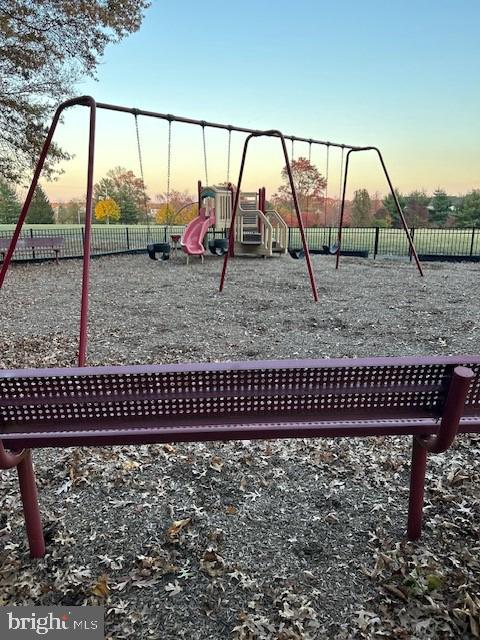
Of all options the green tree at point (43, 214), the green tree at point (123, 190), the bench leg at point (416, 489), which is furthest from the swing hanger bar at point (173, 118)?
the green tree at point (43, 214)

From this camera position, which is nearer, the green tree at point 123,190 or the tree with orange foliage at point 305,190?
the tree with orange foliage at point 305,190

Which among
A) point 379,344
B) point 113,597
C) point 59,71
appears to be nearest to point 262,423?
point 113,597

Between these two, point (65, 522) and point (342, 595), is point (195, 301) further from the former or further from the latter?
point (342, 595)

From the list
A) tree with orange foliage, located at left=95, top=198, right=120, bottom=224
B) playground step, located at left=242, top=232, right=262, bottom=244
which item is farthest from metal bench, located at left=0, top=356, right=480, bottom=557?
tree with orange foliage, located at left=95, top=198, right=120, bottom=224

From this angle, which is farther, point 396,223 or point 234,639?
point 396,223

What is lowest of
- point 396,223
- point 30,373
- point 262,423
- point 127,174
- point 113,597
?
point 113,597

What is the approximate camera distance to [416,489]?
6.06 ft

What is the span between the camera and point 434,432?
1699 millimetres

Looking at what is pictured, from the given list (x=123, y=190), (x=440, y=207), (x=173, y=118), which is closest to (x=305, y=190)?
(x=123, y=190)

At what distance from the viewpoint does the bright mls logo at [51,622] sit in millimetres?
1513

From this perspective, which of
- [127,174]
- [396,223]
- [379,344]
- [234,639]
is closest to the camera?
[234,639]

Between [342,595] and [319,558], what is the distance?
193mm

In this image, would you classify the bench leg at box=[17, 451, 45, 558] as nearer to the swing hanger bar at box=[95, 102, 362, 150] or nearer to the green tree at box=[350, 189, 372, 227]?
the swing hanger bar at box=[95, 102, 362, 150]

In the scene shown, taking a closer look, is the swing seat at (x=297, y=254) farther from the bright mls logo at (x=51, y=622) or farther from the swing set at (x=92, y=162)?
the bright mls logo at (x=51, y=622)
